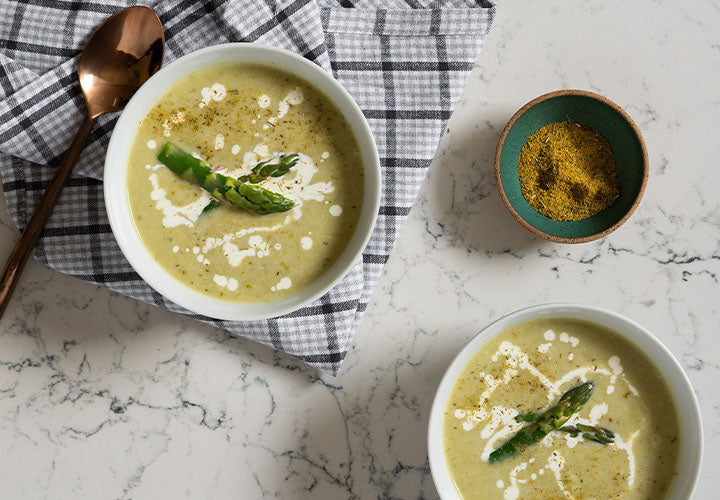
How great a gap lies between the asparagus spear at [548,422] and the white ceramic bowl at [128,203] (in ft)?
2.31

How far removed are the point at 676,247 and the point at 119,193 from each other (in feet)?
5.72

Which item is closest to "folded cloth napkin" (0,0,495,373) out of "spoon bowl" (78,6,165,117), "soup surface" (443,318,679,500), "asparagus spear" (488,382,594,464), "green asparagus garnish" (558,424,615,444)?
"spoon bowl" (78,6,165,117)

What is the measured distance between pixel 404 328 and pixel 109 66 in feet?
3.95

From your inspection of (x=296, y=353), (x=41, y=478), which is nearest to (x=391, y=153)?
(x=296, y=353)

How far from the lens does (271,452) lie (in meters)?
2.21

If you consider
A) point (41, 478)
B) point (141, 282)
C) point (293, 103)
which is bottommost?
point (41, 478)

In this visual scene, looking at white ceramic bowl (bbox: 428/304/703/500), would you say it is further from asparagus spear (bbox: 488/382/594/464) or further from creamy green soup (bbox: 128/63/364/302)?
creamy green soup (bbox: 128/63/364/302)

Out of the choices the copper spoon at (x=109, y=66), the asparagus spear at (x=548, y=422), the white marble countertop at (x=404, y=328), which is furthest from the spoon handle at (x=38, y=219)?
the asparagus spear at (x=548, y=422)

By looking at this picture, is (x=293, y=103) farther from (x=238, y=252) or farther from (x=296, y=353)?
(x=296, y=353)

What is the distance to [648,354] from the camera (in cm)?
197

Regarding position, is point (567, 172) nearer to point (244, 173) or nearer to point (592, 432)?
point (592, 432)

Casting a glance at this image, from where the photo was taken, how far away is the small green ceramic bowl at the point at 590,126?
2.05m

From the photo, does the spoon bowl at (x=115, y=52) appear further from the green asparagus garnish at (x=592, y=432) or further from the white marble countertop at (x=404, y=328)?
the green asparagus garnish at (x=592, y=432)

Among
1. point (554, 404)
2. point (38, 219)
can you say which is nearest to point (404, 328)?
point (554, 404)
